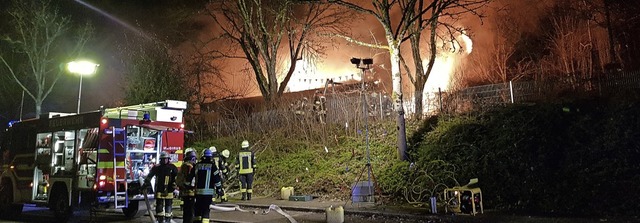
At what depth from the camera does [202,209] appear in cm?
800

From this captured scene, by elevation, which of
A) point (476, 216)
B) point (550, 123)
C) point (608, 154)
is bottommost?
point (476, 216)

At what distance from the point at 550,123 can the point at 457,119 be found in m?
3.19

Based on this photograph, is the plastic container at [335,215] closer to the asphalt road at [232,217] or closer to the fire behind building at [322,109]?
the asphalt road at [232,217]

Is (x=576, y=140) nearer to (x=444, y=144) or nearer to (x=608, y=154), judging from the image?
(x=608, y=154)

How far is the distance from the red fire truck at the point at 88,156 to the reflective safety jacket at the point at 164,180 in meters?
1.32

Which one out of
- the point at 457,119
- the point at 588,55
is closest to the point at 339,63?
the point at 588,55

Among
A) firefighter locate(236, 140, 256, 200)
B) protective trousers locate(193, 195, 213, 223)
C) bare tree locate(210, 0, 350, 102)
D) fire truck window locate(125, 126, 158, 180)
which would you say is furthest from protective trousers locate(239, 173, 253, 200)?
bare tree locate(210, 0, 350, 102)

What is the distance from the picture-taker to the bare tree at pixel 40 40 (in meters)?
23.3

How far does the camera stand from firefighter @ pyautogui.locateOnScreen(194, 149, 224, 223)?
26.2 ft

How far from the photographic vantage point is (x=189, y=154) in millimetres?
8859

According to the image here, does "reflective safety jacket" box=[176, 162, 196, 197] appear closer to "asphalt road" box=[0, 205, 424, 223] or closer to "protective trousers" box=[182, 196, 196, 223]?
"protective trousers" box=[182, 196, 196, 223]

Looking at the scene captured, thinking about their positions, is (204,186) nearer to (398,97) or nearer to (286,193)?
(286,193)

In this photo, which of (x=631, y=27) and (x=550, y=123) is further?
(x=631, y=27)

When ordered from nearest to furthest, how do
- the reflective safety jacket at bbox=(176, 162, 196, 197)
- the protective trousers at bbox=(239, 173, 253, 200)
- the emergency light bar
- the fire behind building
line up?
the reflective safety jacket at bbox=(176, 162, 196, 197) → the emergency light bar → the protective trousers at bbox=(239, 173, 253, 200) → the fire behind building
